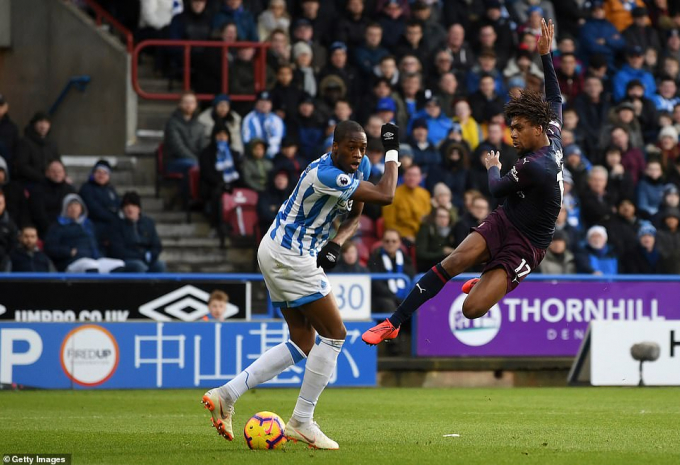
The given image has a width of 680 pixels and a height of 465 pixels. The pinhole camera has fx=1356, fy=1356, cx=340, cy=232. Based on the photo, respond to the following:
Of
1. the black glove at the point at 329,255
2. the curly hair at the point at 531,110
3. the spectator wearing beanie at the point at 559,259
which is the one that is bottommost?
the spectator wearing beanie at the point at 559,259

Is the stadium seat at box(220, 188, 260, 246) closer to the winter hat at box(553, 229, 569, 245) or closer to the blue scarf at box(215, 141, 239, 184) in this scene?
the blue scarf at box(215, 141, 239, 184)

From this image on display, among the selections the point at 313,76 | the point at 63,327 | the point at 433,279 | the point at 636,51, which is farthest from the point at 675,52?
the point at 433,279

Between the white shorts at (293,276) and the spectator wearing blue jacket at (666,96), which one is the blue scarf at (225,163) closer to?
the spectator wearing blue jacket at (666,96)

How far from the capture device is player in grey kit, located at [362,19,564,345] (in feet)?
32.3

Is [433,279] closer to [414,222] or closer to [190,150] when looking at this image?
[414,222]

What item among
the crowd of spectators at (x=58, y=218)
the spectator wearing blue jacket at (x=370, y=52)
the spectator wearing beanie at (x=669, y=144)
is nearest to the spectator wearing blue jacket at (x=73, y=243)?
the crowd of spectators at (x=58, y=218)

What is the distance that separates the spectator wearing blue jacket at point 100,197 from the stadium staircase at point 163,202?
1349 mm

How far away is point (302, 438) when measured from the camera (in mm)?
9133

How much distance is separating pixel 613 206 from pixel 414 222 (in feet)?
11.3

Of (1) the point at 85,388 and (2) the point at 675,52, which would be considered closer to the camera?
(1) the point at 85,388

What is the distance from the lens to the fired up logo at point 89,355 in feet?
50.6

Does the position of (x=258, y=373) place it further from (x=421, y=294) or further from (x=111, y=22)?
(x=111, y=22)

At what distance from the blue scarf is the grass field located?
405 centimetres

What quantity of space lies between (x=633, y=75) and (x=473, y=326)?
283 inches
